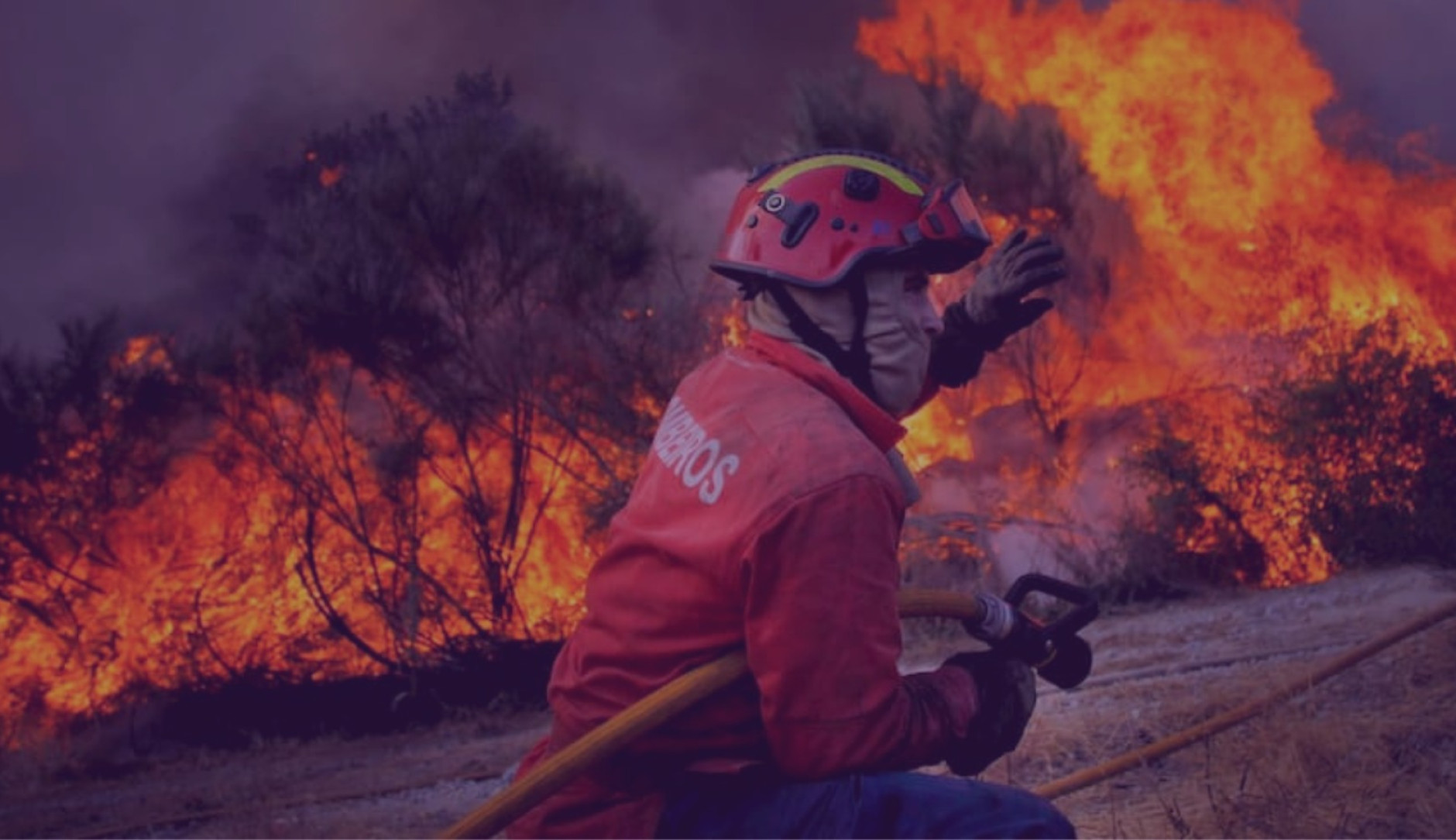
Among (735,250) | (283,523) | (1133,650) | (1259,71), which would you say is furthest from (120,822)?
(1259,71)

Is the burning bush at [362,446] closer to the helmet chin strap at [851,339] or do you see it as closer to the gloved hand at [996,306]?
the gloved hand at [996,306]

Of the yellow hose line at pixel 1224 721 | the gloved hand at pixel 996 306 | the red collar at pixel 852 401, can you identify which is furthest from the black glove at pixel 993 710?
the yellow hose line at pixel 1224 721

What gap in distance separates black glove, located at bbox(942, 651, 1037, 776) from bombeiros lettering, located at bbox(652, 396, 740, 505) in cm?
57

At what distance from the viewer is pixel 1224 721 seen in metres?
4.18

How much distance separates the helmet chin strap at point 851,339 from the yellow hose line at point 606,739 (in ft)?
2.03

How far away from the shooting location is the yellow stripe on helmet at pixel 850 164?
8.11ft

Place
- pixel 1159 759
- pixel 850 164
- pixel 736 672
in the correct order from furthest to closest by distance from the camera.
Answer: pixel 1159 759, pixel 850 164, pixel 736 672

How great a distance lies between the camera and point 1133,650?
7750 mm

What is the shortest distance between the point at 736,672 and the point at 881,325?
736 mm

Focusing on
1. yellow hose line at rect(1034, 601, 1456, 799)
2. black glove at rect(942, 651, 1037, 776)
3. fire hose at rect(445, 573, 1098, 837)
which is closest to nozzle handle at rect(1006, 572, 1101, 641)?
fire hose at rect(445, 573, 1098, 837)

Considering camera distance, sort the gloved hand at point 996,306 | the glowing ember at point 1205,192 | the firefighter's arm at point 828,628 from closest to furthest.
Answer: the firefighter's arm at point 828,628
the gloved hand at point 996,306
the glowing ember at point 1205,192

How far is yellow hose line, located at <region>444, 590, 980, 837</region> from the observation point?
192cm

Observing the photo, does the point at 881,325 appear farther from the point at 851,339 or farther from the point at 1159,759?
the point at 1159,759

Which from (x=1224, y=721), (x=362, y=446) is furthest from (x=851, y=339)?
(x=362, y=446)
